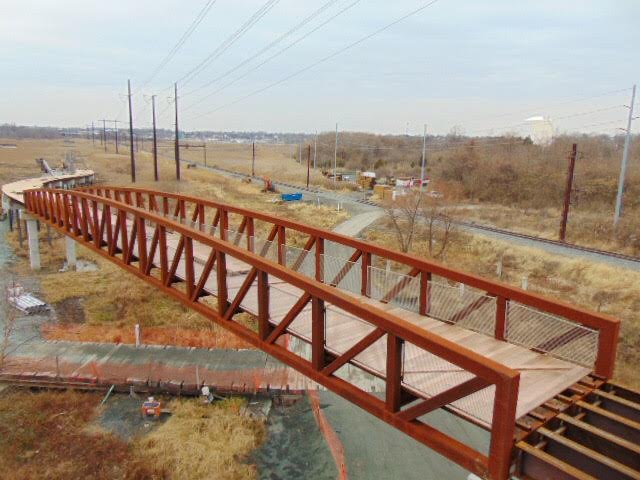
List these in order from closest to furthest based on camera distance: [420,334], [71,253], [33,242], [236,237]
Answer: [420,334] → [236,237] → [33,242] → [71,253]

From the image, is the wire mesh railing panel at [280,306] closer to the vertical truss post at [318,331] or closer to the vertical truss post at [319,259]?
the vertical truss post at [318,331]

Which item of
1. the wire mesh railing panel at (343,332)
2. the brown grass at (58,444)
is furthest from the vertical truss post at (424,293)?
the brown grass at (58,444)

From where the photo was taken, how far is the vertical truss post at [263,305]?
8.49 meters

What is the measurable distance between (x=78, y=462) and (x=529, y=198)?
51.0 m

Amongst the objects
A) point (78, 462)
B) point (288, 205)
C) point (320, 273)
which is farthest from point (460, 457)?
point (288, 205)

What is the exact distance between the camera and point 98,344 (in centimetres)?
1822

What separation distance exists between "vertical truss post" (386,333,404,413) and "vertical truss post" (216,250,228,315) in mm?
4503

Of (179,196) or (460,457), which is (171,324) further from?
(460,457)

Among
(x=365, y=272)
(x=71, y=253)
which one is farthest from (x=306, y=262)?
(x=71, y=253)

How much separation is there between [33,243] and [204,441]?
20.5 metres

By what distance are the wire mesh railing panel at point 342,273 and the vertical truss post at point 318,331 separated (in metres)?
3.67

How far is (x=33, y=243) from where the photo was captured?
28109 mm

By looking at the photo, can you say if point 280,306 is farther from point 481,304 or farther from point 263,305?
point 481,304

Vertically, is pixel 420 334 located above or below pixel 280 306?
above
